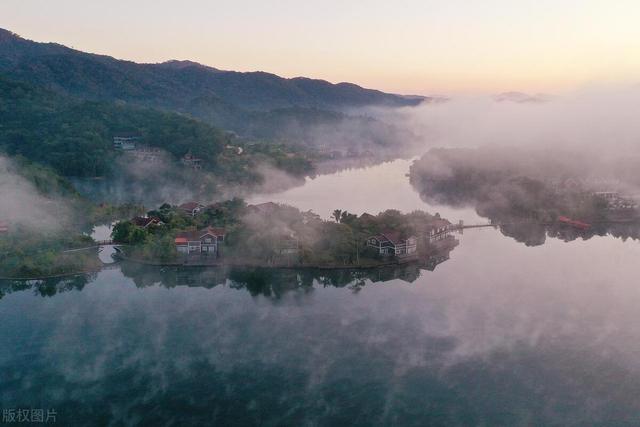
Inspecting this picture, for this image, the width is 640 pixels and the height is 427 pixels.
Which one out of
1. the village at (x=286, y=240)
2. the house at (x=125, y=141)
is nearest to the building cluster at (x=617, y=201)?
the village at (x=286, y=240)

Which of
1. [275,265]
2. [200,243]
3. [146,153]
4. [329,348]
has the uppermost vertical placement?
[146,153]

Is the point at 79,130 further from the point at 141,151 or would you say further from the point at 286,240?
the point at 286,240

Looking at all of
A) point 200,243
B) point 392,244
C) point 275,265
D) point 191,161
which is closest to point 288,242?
point 275,265

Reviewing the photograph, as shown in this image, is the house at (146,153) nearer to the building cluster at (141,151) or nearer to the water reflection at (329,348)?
the building cluster at (141,151)

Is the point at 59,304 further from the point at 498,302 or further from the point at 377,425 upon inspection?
the point at 498,302

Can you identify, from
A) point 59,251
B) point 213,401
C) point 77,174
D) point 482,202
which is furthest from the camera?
point 77,174

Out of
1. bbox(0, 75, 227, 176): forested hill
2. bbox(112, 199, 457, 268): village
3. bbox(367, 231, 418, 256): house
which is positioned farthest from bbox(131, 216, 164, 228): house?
bbox(0, 75, 227, 176): forested hill

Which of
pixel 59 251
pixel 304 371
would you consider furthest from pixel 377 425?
pixel 59 251
